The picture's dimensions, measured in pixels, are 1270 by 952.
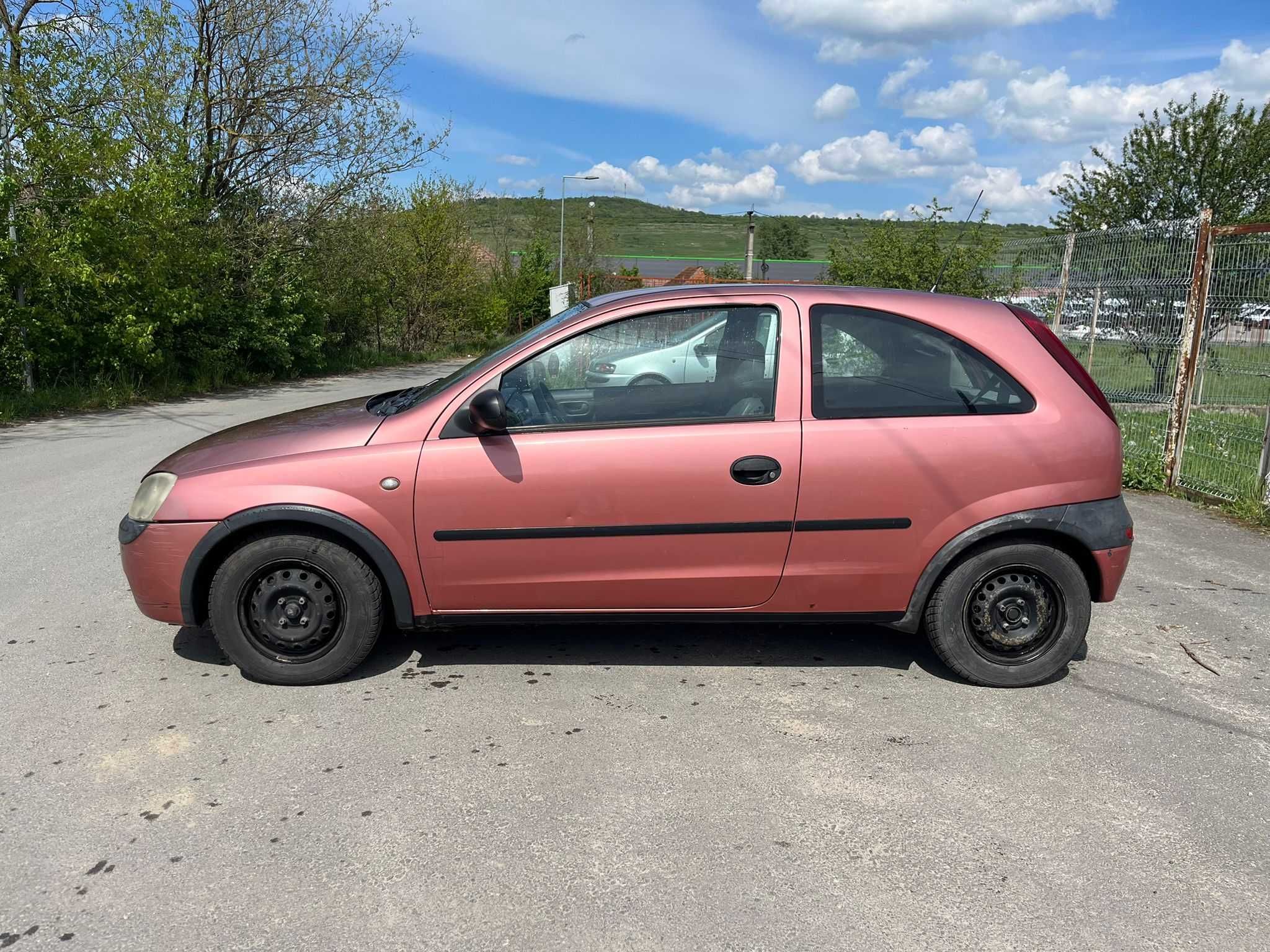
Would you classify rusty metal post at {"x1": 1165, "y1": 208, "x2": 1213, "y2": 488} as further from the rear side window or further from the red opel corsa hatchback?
the rear side window

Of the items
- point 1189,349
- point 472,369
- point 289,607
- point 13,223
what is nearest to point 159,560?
point 289,607

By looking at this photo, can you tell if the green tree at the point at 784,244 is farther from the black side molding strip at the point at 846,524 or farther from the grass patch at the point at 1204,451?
the black side molding strip at the point at 846,524

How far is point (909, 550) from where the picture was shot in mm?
3904

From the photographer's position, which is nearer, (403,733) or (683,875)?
(683,875)

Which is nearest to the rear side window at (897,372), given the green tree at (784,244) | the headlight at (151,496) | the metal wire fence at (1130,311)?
the headlight at (151,496)

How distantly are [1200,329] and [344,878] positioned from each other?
813 centimetres

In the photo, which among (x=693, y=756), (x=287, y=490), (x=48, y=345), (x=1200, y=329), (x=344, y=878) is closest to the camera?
(x=344, y=878)

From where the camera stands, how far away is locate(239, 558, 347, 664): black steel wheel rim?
3.87 meters

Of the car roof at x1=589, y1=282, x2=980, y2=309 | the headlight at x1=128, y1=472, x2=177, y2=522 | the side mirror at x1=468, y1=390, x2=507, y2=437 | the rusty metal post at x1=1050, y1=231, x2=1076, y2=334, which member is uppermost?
the rusty metal post at x1=1050, y1=231, x2=1076, y2=334

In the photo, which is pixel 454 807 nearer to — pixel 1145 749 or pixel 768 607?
pixel 768 607

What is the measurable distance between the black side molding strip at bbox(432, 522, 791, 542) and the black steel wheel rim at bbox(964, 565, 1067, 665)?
1.06m

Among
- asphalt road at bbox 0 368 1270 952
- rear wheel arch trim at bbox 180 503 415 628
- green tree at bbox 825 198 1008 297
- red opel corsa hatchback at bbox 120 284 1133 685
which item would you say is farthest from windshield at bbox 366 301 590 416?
green tree at bbox 825 198 1008 297

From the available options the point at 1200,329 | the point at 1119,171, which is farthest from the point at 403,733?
the point at 1119,171

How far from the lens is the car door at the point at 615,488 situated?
3.77 meters
